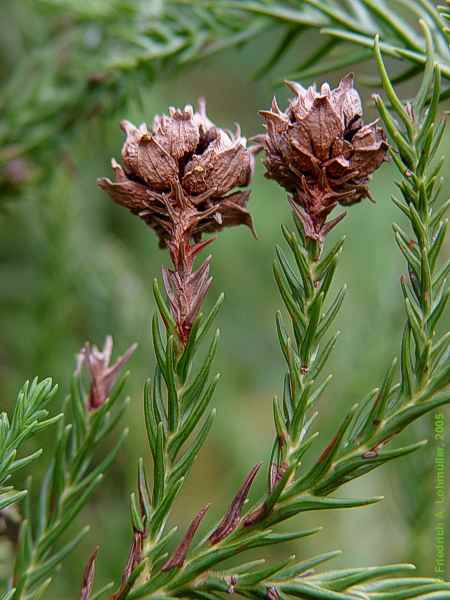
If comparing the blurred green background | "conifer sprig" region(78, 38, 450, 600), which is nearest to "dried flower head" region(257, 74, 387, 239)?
"conifer sprig" region(78, 38, 450, 600)

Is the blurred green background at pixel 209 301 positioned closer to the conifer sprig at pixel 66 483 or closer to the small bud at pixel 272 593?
the conifer sprig at pixel 66 483

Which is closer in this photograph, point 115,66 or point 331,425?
point 115,66

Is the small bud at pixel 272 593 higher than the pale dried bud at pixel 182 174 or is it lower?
lower

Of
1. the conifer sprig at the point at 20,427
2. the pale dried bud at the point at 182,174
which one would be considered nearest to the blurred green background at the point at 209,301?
the pale dried bud at the point at 182,174

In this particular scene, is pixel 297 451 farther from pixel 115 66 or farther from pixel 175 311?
pixel 115 66

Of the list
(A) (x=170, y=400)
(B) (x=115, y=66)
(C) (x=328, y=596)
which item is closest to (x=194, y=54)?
(B) (x=115, y=66)

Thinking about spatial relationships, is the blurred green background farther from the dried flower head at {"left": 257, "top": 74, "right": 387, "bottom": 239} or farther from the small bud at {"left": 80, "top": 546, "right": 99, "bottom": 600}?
the small bud at {"left": 80, "top": 546, "right": 99, "bottom": 600}
